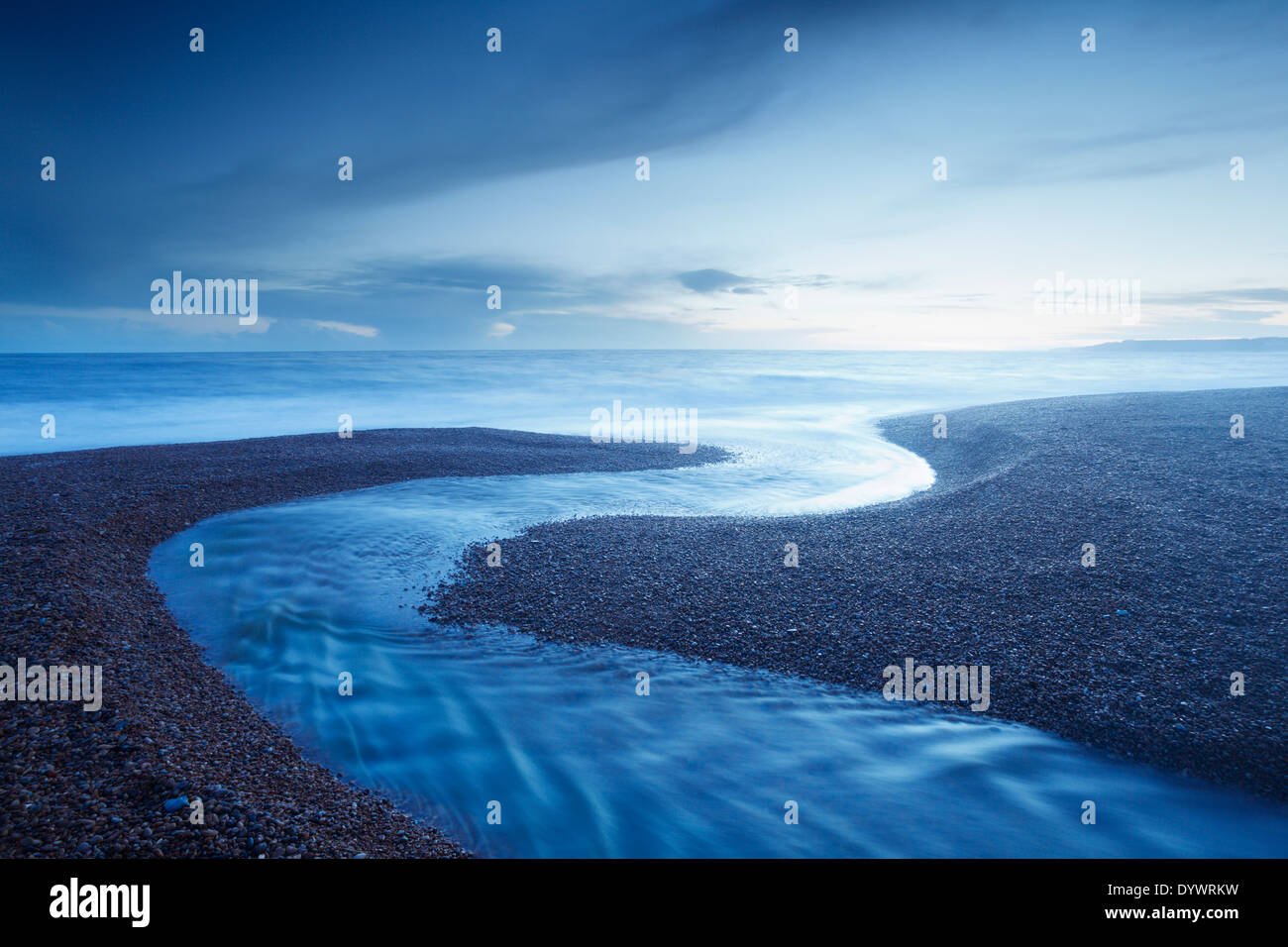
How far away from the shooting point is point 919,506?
1377cm

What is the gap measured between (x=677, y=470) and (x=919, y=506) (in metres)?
8.00

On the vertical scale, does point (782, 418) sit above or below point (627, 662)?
above

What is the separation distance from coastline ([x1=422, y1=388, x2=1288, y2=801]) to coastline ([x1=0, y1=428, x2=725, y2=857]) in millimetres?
3395

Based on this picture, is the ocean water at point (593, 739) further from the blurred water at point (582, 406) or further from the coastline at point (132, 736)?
the blurred water at point (582, 406)

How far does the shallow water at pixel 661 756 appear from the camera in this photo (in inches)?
214

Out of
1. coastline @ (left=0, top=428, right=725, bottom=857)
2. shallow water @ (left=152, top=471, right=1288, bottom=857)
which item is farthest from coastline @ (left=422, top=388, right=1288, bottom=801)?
coastline @ (left=0, top=428, right=725, bottom=857)

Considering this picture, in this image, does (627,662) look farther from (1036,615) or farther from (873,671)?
(1036,615)

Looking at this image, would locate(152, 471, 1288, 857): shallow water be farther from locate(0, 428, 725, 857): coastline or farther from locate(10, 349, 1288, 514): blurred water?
locate(10, 349, 1288, 514): blurred water

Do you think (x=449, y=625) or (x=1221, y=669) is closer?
(x=1221, y=669)

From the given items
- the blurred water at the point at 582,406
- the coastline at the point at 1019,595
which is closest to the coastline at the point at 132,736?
the coastline at the point at 1019,595

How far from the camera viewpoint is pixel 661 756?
21.3 feet

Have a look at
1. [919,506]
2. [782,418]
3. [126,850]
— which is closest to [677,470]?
[919,506]

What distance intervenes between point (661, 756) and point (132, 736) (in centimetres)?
464
